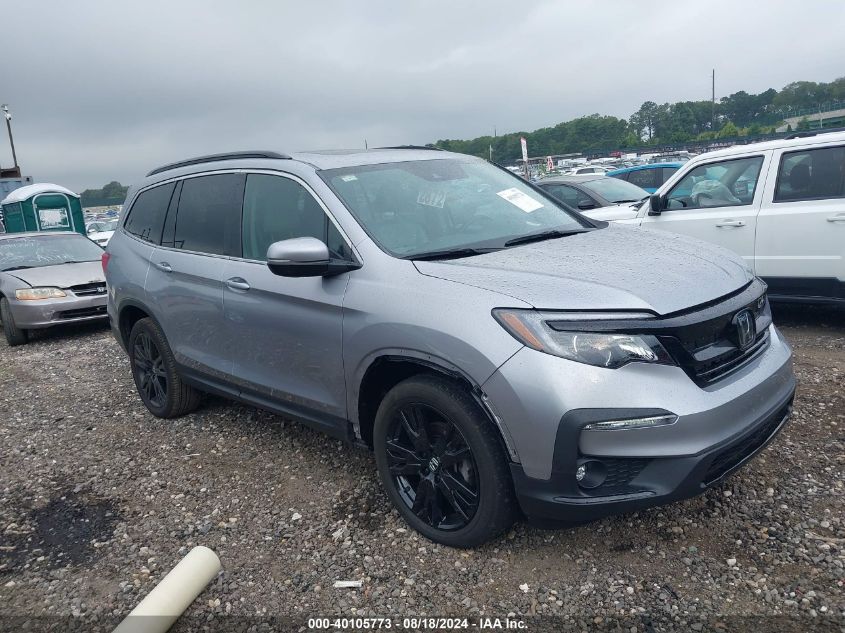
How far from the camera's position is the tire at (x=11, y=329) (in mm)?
8633

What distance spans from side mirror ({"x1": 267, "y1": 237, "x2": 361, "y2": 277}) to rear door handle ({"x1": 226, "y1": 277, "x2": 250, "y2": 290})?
0.70 m

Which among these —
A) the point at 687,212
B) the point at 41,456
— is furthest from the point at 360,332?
the point at 687,212

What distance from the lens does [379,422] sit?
3.12 meters

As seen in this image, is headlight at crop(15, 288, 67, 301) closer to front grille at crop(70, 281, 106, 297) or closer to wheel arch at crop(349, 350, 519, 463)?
front grille at crop(70, 281, 106, 297)

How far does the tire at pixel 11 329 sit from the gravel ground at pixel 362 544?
481 centimetres

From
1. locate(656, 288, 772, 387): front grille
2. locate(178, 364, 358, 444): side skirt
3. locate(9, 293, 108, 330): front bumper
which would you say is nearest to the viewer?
locate(656, 288, 772, 387): front grille

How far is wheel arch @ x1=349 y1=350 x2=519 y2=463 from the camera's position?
104 inches

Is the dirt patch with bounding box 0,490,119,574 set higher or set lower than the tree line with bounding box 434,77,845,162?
lower

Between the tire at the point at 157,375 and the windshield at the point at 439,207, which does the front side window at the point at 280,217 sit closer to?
the windshield at the point at 439,207

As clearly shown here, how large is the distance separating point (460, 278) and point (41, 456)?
136 inches

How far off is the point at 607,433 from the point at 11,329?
861cm

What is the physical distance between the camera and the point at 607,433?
2438 millimetres

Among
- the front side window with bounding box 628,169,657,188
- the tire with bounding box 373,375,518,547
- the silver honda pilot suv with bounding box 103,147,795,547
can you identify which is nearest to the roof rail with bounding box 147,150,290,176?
the silver honda pilot suv with bounding box 103,147,795,547

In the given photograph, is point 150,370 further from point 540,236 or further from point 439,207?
point 540,236
